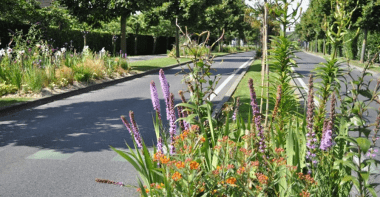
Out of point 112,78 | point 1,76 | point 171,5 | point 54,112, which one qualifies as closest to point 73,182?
point 54,112

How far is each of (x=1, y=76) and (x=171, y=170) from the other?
32.1 ft

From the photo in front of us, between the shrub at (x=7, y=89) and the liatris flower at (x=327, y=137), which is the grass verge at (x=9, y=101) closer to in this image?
the shrub at (x=7, y=89)

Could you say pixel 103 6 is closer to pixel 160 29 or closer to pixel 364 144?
pixel 364 144

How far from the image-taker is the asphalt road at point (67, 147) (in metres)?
3.91

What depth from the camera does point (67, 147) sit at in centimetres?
531

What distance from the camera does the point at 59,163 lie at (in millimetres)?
4641

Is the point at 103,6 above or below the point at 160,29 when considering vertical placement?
below

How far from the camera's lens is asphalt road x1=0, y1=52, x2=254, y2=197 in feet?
12.8

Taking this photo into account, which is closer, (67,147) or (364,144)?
(364,144)

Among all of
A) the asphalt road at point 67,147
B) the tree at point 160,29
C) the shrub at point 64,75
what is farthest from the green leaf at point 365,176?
the tree at point 160,29

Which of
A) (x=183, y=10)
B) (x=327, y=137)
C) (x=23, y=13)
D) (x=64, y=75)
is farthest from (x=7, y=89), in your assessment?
(x=183, y=10)

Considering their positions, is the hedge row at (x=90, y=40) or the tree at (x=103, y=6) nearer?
the tree at (x=103, y=6)

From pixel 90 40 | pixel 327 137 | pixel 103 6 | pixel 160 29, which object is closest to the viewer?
pixel 327 137

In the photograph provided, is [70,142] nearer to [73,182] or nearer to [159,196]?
[73,182]
